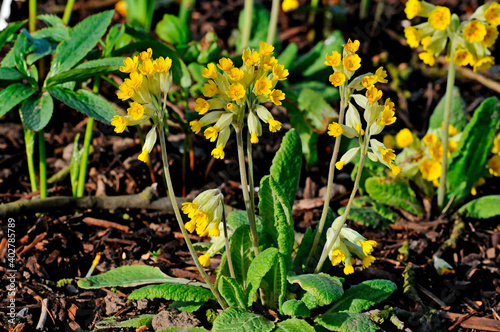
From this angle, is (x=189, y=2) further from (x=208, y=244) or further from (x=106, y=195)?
(x=208, y=244)

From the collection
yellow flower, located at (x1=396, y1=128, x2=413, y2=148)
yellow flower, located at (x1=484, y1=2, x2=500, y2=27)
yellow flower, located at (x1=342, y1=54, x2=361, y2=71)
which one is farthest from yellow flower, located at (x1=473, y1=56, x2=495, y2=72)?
yellow flower, located at (x1=342, y1=54, x2=361, y2=71)

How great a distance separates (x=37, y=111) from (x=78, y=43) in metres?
0.51

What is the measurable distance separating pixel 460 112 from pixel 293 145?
1.75 m

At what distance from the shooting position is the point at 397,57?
552 centimetres

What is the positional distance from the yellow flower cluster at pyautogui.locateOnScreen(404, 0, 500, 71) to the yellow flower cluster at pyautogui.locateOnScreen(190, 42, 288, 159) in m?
1.32

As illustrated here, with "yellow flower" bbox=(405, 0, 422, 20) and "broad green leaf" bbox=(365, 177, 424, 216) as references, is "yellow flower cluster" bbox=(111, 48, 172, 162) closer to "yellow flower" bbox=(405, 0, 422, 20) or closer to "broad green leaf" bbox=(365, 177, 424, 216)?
"yellow flower" bbox=(405, 0, 422, 20)

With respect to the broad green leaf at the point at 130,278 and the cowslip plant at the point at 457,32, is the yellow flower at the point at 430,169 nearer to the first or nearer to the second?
the cowslip plant at the point at 457,32

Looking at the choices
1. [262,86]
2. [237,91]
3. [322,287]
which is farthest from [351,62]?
[322,287]

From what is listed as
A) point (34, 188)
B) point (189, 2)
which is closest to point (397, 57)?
point (189, 2)

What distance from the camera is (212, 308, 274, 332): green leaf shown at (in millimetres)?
2258

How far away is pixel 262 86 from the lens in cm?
207

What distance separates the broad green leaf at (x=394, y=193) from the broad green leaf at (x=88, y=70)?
1.70 metres

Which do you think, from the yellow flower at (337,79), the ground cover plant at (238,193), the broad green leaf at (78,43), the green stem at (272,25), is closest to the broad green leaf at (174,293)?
the ground cover plant at (238,193)

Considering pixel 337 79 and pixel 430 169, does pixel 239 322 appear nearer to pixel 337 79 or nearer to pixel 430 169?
pixel 337 79
